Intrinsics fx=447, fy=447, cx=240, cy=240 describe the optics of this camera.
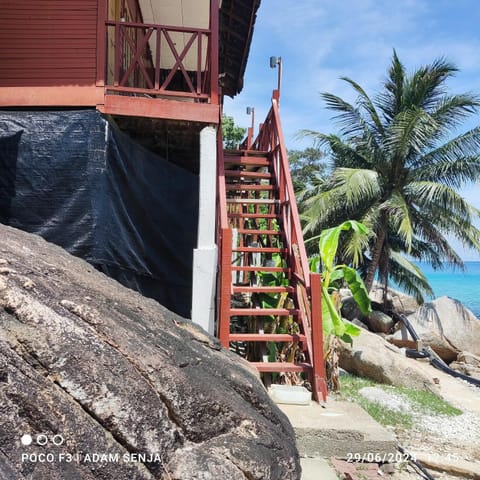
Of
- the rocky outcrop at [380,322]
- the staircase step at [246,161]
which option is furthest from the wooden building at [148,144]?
the rocky outcrop at [380,322]

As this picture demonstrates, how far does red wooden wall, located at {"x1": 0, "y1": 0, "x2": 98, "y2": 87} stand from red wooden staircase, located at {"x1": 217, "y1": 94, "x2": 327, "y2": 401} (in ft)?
7.14

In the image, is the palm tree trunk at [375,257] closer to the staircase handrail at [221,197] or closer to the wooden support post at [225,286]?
the staircase handrail at [221,197]

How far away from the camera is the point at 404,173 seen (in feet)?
46.6

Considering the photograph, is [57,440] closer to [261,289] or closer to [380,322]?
[261,289]

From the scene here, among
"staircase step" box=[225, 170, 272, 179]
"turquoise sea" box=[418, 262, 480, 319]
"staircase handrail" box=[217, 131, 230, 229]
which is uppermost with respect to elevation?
"staircase step" box=[225, 170, 272, 179]

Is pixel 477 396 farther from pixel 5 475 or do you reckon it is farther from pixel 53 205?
pixel 5 475

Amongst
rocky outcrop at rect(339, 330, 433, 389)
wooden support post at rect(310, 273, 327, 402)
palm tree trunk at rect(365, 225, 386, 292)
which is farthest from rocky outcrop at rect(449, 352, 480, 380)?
wooden support post at rect(310, 273, 327, 402)

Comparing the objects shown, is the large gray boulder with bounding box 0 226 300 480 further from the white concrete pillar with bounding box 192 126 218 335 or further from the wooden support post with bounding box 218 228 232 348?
the white concrete pillar with bounding box 192 126 218 335

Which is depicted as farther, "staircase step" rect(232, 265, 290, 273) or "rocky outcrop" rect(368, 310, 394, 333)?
"rocky outcrop" rect(368, 310, 394, 333)

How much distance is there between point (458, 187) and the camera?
13570mm

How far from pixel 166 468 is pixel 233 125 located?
21.0 meters

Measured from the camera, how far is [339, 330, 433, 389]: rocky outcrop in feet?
24.3

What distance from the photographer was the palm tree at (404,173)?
13.2m

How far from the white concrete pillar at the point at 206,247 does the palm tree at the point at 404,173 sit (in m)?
7.63
